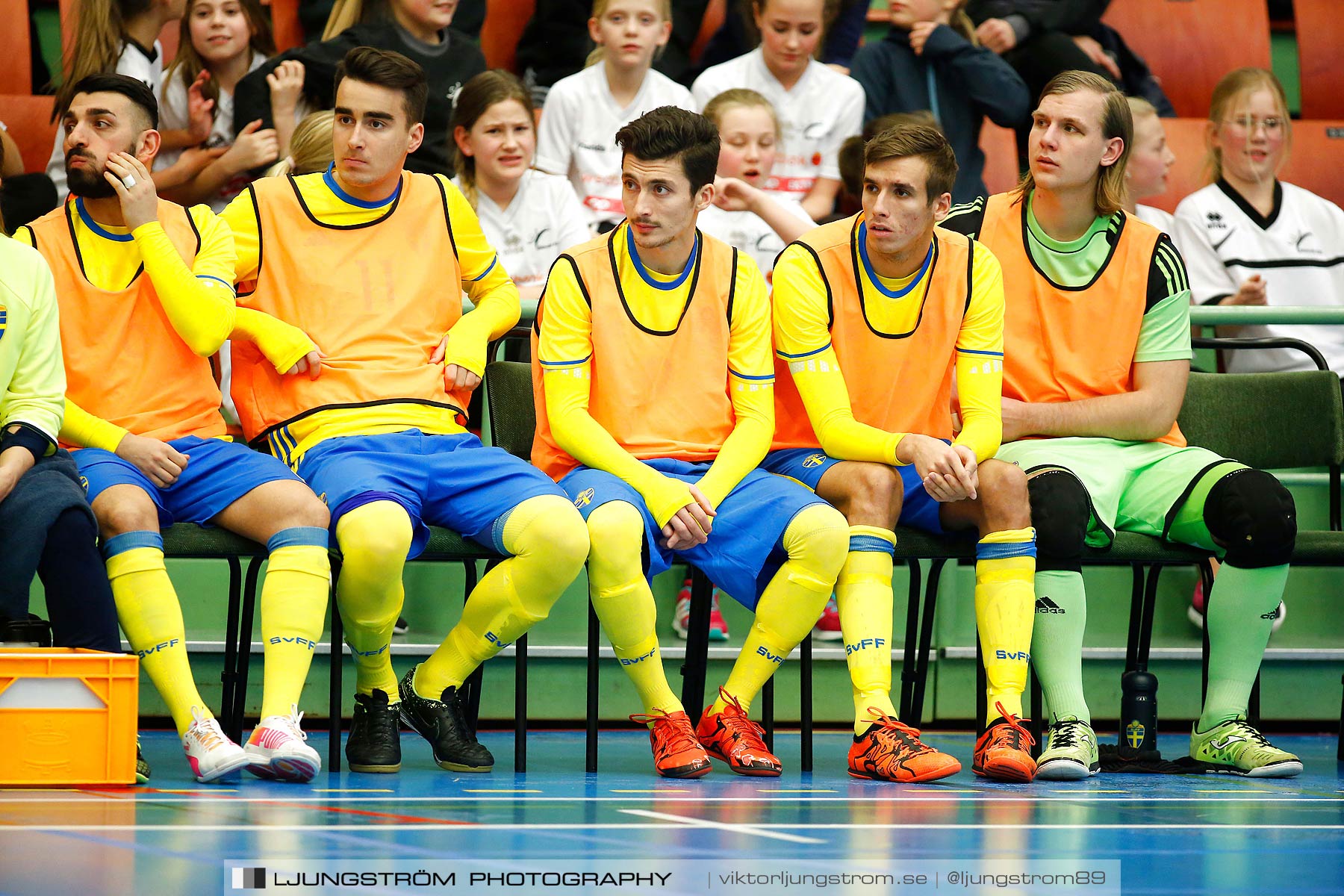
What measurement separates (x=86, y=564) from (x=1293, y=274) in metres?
4.39

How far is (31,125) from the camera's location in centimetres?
604

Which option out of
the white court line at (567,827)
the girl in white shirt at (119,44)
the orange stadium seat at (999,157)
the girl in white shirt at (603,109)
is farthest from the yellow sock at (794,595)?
the orange stadium seat at (999,157)

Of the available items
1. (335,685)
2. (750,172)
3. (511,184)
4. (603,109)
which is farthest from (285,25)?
(335,685)

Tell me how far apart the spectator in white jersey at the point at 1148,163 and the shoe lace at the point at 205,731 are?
3.84 meters

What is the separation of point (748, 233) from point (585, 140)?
744 mm

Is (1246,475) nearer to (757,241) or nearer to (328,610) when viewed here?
(757,241)

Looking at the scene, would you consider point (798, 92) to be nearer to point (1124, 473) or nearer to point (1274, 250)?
point (1274, 250)

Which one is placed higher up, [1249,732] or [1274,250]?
[1274,250]

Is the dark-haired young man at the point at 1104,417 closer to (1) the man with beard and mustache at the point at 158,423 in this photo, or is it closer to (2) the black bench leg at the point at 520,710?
(2) the black bench leg at the point at 520,710

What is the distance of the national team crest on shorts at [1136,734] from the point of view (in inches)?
161

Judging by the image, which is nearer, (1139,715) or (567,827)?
(567,827)

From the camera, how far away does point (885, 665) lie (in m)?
3.79

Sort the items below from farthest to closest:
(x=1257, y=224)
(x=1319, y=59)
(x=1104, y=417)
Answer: (x=1319, y=59)
(x=1257, y=224)
(x=1104, y=417)

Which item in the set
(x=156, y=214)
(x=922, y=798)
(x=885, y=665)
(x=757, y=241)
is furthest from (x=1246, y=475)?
(x=156, y=214)
